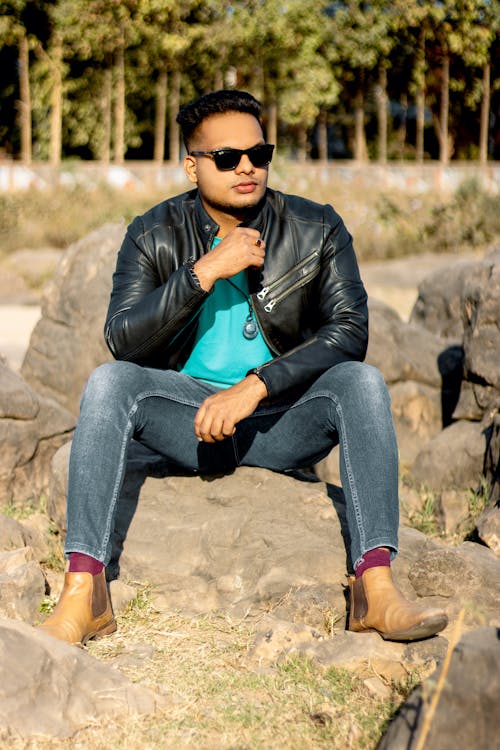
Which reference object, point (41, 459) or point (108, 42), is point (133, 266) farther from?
point (108, 42)

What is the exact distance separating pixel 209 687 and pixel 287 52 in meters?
34.0

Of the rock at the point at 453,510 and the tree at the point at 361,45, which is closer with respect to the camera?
the rock at the point at 453,510

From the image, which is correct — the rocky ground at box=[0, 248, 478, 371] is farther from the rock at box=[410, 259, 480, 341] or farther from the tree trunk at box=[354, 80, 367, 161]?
the tree trunk at box=[354, 80, 367, 161]

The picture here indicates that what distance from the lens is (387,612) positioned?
11.0ft

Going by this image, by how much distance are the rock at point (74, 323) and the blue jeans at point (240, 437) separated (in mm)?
2209

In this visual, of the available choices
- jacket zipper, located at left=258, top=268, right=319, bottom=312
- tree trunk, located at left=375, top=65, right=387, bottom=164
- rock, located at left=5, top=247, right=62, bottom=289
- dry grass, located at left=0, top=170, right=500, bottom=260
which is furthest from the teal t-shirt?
tree trunk, located at left=375, top=65, right=387, bottom=164

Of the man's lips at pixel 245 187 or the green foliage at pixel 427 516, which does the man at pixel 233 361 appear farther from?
the green foliage at pixel 427 516

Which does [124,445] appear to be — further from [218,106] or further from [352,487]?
[218,106]

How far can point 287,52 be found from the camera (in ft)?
115

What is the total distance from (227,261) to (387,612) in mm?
1345

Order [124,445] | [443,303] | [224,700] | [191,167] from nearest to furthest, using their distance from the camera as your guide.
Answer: [224,700] → [124,445] → [191,167] → [443,303]

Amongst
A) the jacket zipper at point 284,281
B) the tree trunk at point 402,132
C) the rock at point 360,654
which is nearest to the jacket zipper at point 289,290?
the jacket zipper at point 284,281

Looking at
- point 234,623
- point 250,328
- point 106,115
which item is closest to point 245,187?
point 250,328

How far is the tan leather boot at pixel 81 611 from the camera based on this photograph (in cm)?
340
